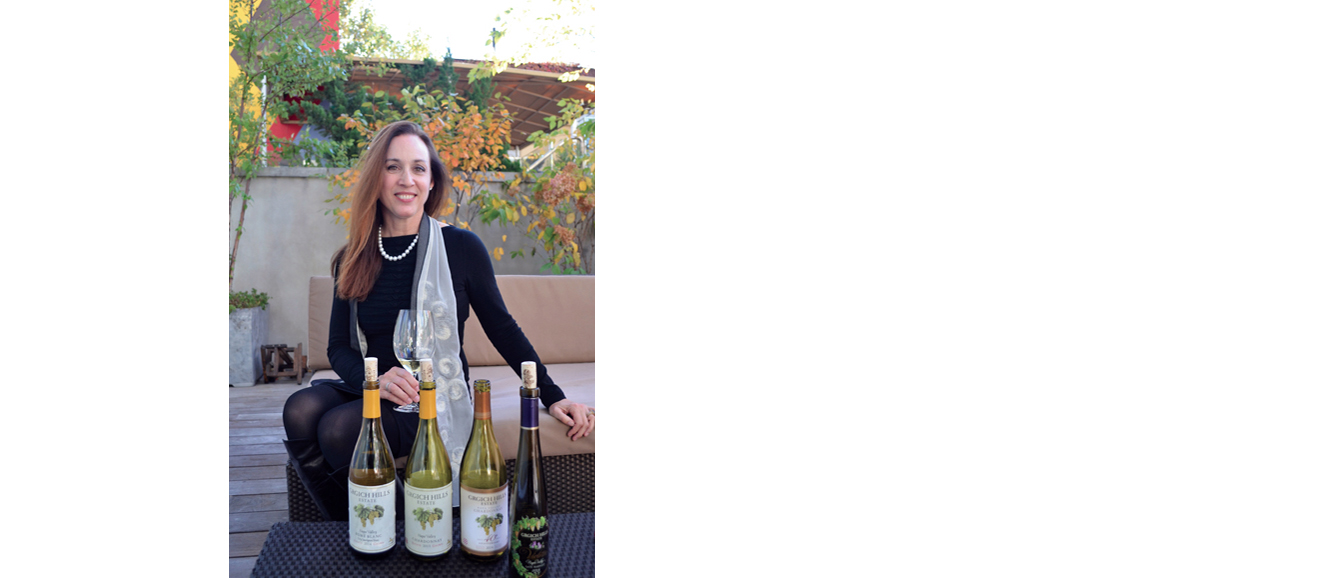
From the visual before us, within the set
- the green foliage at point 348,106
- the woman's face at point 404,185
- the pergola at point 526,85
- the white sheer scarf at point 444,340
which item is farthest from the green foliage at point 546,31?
the white sheer scarf at point 444,340

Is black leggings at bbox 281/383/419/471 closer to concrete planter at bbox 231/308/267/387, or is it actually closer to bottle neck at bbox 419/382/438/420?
bottle neck at bbox 419/382/438/420

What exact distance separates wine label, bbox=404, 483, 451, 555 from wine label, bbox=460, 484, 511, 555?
26 mm

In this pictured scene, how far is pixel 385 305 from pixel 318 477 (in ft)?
1.35

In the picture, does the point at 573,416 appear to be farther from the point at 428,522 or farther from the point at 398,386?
the point at 428,522

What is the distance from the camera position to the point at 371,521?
92 centimetres

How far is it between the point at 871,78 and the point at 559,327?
72.1 inches

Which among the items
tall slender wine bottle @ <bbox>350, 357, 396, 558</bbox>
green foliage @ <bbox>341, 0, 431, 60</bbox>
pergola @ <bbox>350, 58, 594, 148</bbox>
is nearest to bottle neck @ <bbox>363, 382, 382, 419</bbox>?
tall slender wine bottle @ <bbox>350, 357, 396, 558</bbox>

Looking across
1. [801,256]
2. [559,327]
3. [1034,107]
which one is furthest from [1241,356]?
[559,327]

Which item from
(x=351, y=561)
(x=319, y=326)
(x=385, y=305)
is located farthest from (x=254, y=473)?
(x=351, y=561)

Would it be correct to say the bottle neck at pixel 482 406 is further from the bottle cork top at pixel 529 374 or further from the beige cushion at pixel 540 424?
the beige cushion at pixel 540 424

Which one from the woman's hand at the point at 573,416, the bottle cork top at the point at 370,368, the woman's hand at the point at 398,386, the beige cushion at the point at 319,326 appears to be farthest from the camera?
the beige cushion at the point at 319,326

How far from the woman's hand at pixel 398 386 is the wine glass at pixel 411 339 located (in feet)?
0.05

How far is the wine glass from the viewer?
129 centimetres

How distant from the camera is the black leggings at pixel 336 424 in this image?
4.42ft
